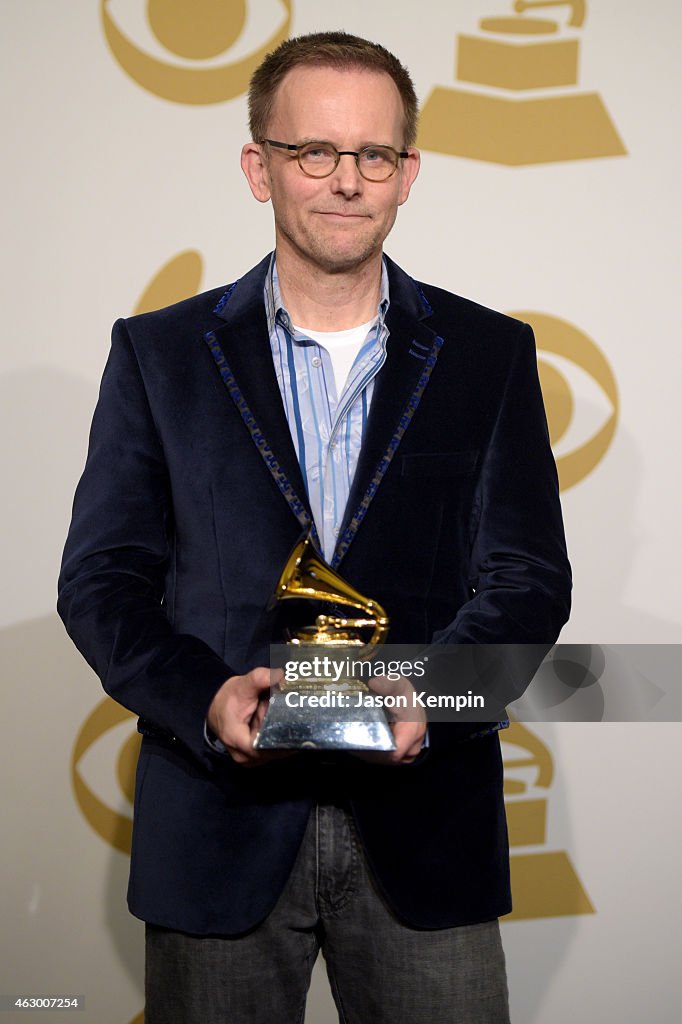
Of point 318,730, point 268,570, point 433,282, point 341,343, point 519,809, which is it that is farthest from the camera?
point 519,809

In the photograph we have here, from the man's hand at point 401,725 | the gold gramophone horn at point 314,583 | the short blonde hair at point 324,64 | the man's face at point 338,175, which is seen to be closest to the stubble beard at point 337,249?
the man's face at point 338,175

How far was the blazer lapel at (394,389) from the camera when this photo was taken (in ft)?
5.98

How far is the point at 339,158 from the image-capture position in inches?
73.0

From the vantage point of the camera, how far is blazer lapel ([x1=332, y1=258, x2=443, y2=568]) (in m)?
1.82

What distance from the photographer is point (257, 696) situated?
160 centimetres

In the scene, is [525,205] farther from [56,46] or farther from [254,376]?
[254,376]

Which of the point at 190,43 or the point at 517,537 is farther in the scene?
the point at 190,43

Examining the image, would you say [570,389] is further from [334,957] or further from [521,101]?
[334,957]

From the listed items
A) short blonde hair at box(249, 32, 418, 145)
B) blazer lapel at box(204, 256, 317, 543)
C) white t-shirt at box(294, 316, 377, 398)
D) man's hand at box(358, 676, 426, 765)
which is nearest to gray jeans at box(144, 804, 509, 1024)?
man's hand at box(358, 676, 426, 765)

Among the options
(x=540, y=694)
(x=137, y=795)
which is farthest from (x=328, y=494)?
(x=540, y=694)

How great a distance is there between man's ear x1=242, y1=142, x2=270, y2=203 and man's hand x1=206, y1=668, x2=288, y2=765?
818 mm

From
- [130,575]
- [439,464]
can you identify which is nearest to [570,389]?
[439,464]

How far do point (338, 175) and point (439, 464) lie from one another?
0.45 m

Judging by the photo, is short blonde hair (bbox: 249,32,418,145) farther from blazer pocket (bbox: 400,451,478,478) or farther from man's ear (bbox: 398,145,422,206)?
blazer pocket (bbox: 400,451,478,478)
